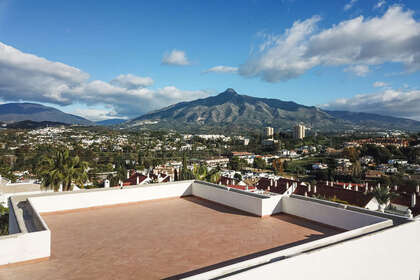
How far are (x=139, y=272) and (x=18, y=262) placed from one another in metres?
1.55

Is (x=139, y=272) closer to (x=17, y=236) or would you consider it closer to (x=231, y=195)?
(x=17, y=236)

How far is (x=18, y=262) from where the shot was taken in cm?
368

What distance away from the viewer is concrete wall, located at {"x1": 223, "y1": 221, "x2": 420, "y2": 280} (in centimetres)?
314

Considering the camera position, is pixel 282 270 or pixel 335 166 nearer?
pixel 282 270

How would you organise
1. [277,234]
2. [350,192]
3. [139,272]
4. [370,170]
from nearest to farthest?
[139,272], [277,234], [350,192], [370,170]

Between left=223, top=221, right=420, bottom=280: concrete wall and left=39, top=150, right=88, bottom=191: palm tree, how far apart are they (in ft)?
39.5

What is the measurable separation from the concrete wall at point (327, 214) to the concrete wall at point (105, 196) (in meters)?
3.16

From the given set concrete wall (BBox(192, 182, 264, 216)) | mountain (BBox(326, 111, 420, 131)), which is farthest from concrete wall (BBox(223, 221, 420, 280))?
mountain (BBox(326, 111, 420, 131))

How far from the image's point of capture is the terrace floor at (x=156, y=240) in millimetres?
3615

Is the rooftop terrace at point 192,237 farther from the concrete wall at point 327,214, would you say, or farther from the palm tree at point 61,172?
the palm tree at point 61,172

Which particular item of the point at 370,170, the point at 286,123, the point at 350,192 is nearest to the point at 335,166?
the point at 370,170

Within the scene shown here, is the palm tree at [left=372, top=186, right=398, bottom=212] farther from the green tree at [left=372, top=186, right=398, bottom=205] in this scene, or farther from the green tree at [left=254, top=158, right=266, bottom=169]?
the green tree at [left=254, top=158, right=266, bottom=169]

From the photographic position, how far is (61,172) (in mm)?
13000

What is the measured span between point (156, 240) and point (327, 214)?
3225mm
